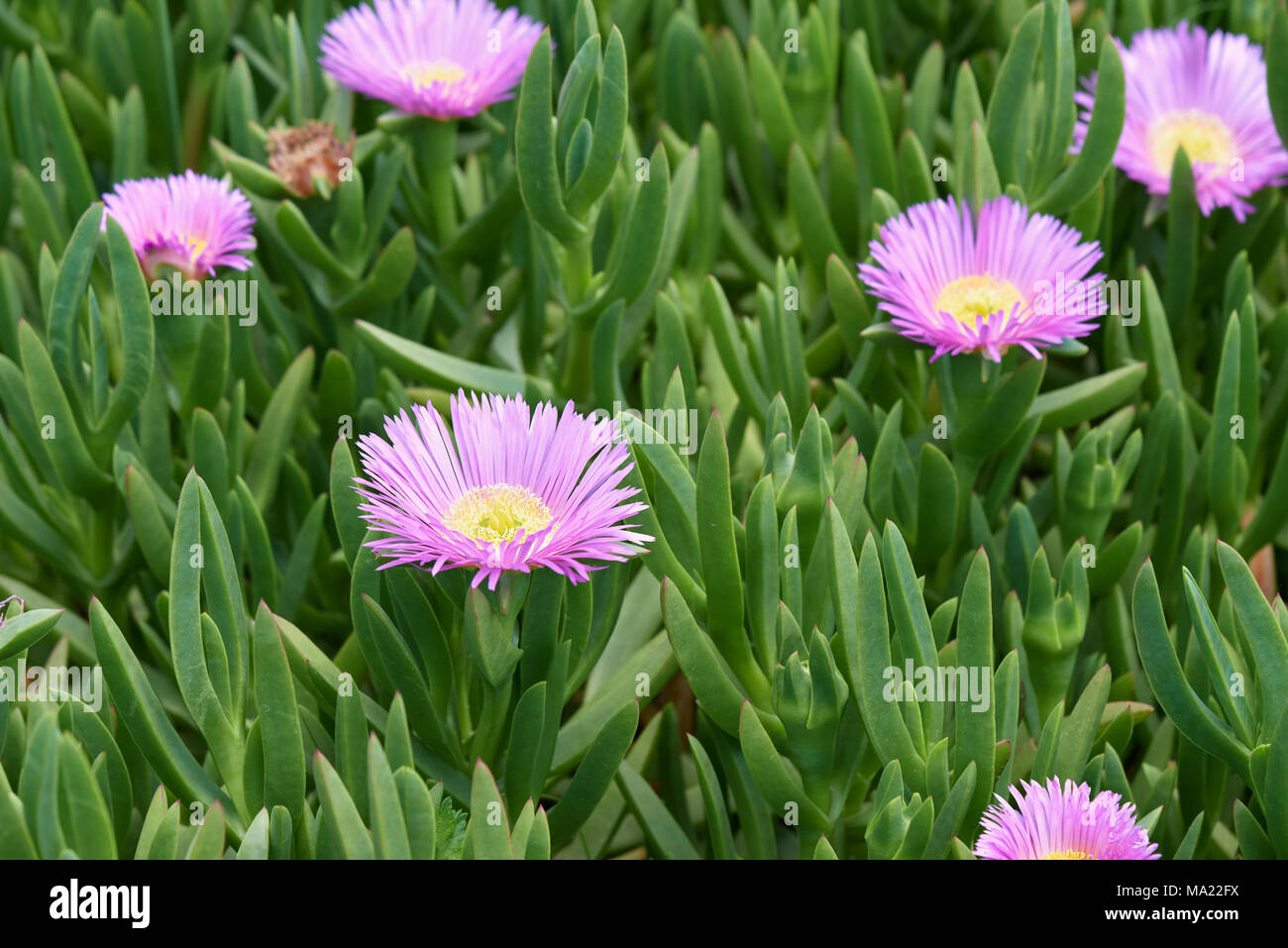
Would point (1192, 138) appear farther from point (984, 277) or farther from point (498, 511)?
point (498, 511)

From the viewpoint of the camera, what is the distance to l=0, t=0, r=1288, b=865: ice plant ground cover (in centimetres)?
54

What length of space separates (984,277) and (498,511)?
0.32 meters

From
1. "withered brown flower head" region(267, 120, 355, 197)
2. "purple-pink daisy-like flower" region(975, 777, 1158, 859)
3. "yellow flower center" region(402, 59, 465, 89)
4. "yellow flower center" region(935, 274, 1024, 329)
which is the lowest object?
"purple-pink daisy-like flower" region(975, 777, 1158, 859)

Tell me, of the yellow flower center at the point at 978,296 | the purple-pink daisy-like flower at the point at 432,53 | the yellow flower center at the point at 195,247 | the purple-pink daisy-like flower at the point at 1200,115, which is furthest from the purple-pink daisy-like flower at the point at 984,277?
the yellow flower center at the point at 195,247

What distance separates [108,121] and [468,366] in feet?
1.26

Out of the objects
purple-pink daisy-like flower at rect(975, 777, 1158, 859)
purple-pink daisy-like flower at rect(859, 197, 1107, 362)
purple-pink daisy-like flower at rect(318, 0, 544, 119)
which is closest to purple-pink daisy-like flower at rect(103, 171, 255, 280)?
purple-pink daisy-like flower at rect(318, 0, 544, 119)

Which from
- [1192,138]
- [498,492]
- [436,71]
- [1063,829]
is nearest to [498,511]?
[498,492]

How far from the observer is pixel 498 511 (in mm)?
587

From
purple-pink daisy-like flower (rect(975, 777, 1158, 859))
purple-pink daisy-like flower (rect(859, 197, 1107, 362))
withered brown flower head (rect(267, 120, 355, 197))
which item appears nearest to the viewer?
purple-pink daisy-like flower (rect(975, 777, 1158, 859))

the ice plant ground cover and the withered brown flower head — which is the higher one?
the withered brown flower head

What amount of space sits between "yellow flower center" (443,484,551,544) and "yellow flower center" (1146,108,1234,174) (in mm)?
538

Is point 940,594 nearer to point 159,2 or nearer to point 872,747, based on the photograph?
point 872,747

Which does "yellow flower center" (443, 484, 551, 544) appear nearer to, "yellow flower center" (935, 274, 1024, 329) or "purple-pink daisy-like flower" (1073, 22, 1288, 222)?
"yellow flower center" (935, 274, 1024, 329)
